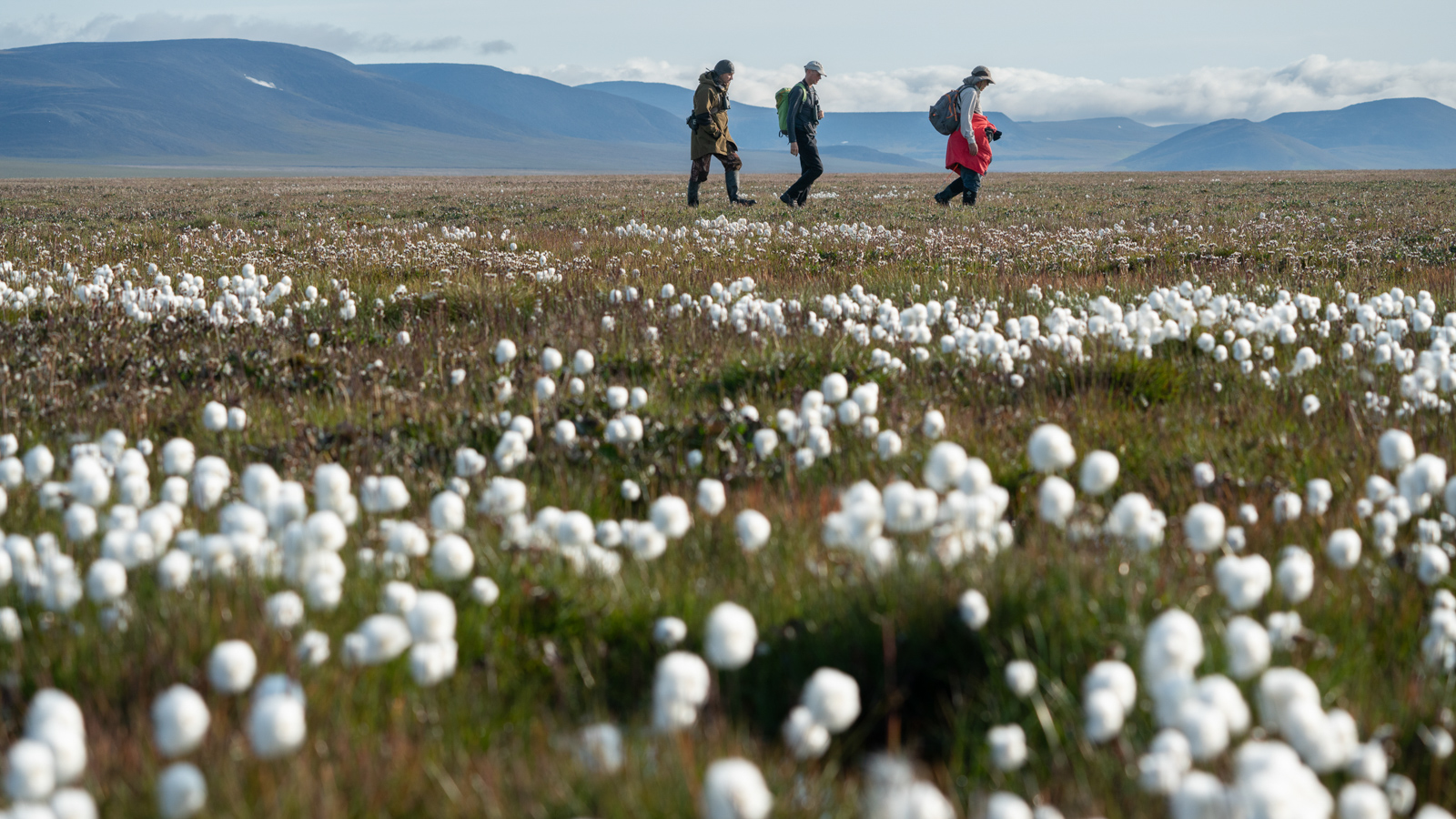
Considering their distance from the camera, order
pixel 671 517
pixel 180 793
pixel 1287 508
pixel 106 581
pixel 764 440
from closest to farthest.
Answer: pixel 180 793, pixel 106 581, pixel 671 517, pixel 1287 508, pixel 764 440

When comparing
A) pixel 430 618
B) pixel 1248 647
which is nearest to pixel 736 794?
pixel 430 618

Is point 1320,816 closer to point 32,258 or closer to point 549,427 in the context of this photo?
point 549,427

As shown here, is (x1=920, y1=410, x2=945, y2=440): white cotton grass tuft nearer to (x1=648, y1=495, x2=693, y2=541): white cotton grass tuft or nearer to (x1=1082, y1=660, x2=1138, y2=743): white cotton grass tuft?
(x1=648, y1=495, x2=693, y2=541): white cotton grass tuft

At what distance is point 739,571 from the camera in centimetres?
305

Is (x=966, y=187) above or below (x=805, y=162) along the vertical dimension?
below

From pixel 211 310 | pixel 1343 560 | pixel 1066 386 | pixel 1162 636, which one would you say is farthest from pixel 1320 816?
pixel 211 310

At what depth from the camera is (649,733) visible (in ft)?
6.56

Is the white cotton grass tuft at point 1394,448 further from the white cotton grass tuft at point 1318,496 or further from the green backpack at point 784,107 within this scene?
the green backpack at point 784,107

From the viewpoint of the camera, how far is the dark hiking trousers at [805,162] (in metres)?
19.4

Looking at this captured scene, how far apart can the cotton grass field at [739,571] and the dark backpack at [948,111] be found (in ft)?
39.0

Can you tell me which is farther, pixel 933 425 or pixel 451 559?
pixel 933 425

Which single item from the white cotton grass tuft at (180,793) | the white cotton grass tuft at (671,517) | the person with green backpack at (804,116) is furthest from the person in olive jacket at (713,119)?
the white cotton grass tuft at (180,793)

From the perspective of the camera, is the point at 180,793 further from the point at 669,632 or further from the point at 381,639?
the point at 669,632

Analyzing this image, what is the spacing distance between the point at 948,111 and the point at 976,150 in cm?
88
